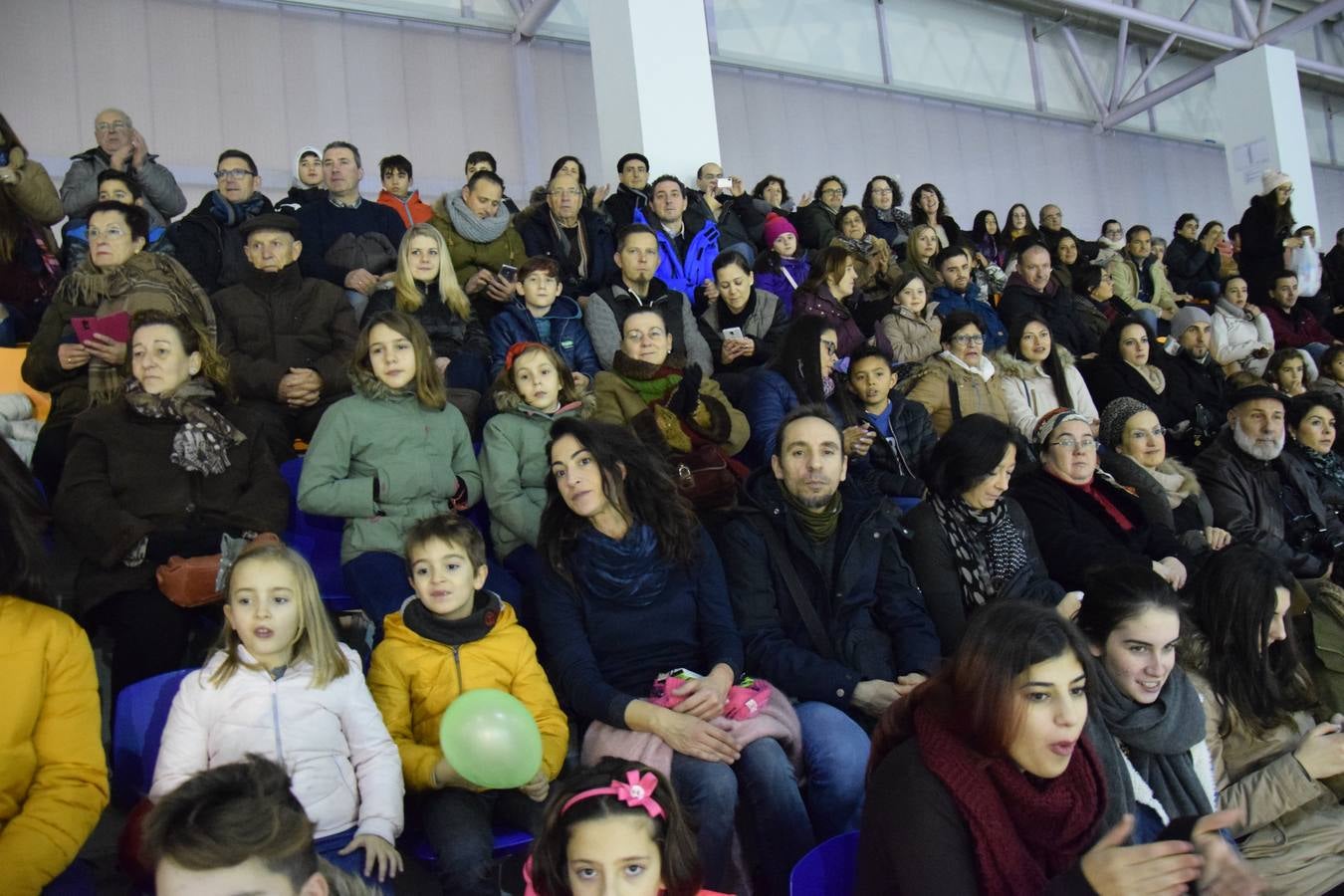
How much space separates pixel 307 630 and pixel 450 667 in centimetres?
32

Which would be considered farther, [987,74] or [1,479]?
[987,74]

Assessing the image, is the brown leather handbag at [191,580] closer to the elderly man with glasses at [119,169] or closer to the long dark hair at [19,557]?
the long dark hair at [19,557]

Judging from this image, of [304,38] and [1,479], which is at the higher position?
[304,38]

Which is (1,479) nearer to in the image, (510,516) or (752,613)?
(510,516)

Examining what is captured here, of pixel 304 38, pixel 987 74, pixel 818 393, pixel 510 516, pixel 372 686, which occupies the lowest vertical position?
pixel 372 686

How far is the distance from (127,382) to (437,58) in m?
6.65

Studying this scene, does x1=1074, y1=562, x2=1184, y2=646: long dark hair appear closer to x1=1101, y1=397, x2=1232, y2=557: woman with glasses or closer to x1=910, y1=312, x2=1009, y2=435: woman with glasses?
x1=1101, y1=397, x2=1232, y2=557: woman with glasses

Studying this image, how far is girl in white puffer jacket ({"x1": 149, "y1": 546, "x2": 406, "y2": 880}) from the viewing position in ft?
6.14

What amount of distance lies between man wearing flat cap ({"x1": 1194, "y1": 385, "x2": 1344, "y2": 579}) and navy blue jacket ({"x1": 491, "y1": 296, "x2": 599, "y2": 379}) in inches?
98.0

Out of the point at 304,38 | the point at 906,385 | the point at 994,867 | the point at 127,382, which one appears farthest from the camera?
the point at 304,38

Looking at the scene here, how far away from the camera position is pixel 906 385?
4.38m

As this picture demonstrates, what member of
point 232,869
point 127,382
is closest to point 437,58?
point 127,382

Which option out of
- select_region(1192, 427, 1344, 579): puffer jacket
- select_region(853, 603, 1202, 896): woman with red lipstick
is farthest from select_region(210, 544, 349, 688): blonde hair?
select_region(1192, 427, 1344, 579): puffer jacket

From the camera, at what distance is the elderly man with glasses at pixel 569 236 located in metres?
5.05
